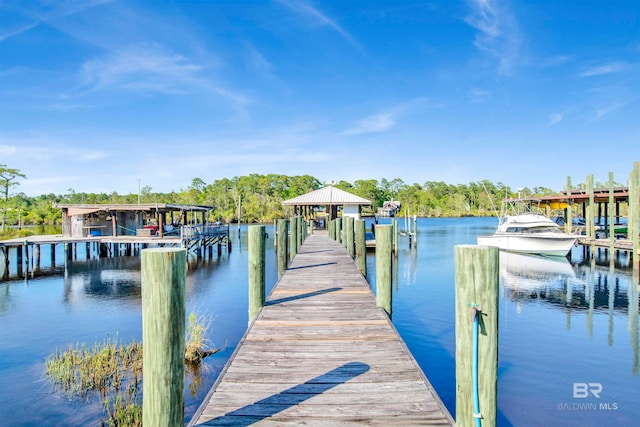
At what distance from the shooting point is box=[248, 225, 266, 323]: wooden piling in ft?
21.9

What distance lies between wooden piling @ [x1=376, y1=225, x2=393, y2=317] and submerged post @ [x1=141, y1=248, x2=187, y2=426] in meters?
4.37

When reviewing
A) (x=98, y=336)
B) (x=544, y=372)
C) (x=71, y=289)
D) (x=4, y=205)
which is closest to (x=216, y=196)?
(x=4, y=205)

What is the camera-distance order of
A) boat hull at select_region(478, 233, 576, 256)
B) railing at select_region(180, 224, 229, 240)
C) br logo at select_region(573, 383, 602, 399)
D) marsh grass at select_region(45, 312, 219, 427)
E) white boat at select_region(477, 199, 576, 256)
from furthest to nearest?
railing at select_region(180, 224, 229, 240) < white boat at select_region(477, 199, 576, 256) < boat hull at select_region(478, 233, 576, 256) < br logo at select_region(573, 383, 602, 399) < marsh grass at select_region(45, 312, 219, 427)

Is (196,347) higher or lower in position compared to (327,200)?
lower

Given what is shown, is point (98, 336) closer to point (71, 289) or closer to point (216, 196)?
point (71, 289)

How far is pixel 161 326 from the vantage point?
2713mm

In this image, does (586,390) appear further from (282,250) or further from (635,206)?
(635,206)

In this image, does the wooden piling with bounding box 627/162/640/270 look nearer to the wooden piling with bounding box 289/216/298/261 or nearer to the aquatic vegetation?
the wooden piling with bounding box 289/216/298/261

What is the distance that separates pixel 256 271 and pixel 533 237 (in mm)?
26428

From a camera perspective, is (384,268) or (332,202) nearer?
(384,268)

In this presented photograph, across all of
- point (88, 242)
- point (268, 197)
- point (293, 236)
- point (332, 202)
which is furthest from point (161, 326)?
point (268, 197)

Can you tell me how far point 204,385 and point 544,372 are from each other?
26.0 ft

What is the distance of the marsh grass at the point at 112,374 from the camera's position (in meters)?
7.52

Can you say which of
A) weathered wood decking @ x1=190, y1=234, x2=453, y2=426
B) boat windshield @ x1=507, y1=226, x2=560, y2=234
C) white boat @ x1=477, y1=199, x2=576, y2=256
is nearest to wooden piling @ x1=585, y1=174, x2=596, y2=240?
white boat @ x1=477, y1=199, x2=576, y2=256
